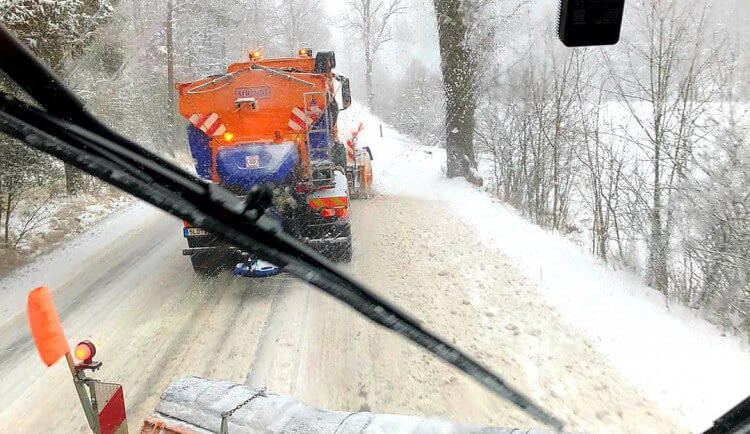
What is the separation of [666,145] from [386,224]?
16.3ft

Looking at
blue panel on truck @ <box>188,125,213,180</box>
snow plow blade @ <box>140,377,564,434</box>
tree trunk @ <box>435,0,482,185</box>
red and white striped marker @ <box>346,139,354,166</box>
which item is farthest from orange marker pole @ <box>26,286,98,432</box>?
tree trunk @ <box>435,0,482,185</box>

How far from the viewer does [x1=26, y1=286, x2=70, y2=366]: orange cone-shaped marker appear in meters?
2.07

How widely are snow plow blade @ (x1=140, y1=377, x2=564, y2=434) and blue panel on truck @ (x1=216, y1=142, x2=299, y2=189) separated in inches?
147

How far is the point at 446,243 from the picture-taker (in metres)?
8.16

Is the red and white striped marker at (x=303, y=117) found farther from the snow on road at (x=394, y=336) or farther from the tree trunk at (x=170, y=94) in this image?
the tree trunk at (x=170, y=94)

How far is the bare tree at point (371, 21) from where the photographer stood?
3488cm

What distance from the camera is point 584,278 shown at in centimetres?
661

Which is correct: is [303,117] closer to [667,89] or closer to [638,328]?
[638,328]

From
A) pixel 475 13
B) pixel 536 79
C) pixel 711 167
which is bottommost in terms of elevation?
pixel 711 167

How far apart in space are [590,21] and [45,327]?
2.40 meters

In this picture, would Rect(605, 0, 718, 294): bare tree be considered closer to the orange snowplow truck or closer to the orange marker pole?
the orange snowplow truck

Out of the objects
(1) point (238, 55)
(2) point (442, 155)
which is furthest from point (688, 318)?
(1) point (238, 55)

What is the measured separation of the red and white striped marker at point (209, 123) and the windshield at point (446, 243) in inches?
1.7

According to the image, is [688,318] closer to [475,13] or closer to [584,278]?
[584,278]
